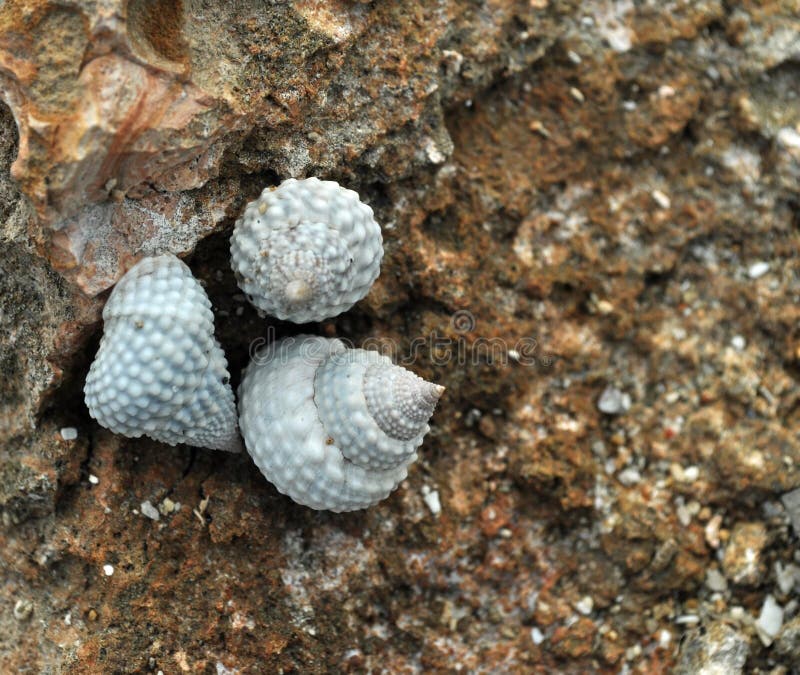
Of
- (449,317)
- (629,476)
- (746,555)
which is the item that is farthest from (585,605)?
(449,317)

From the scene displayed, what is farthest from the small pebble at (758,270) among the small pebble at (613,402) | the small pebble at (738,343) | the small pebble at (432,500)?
the small pebble at (432,500)

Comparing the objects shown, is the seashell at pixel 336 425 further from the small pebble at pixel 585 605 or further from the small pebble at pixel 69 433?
the small pebble at pixel 585 605

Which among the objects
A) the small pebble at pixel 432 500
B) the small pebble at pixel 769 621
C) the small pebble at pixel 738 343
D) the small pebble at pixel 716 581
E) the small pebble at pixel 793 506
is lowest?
the small pebble at pixel 769 621

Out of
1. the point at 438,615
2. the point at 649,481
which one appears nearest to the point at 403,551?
the point at 438,615

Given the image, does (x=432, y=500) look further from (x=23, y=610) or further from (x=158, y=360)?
(x=23, y=610)

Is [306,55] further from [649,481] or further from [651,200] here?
[649,481]
